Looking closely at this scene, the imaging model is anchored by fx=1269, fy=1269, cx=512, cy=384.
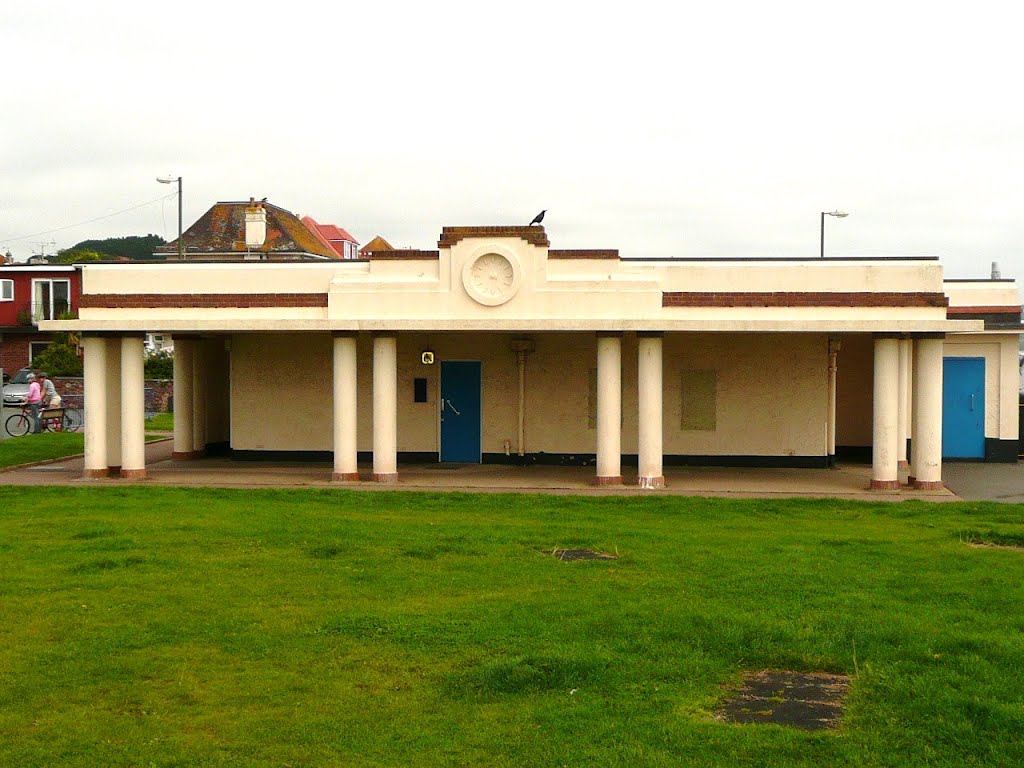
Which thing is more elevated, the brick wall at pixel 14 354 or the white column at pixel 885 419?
the brick wall at pixel 14 354

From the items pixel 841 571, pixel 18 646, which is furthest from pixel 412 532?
pixel 18 646

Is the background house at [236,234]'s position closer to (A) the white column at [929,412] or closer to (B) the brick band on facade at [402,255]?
(B) the brick band on facade at [402,255]

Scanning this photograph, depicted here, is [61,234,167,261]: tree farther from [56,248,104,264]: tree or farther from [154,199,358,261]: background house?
[154,199,358,261]: background house

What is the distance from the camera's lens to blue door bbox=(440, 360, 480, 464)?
24719mm

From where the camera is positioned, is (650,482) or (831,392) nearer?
(650,482)

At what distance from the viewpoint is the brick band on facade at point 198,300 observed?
70.4 feet

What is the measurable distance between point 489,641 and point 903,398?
58.8ft

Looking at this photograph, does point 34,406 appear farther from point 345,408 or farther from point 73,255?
point 73,255

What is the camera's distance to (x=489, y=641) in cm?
907

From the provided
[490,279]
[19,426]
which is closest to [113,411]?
[490,279]

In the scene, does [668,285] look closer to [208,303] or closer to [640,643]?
[208,303]

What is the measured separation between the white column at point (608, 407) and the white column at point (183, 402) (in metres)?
9.45

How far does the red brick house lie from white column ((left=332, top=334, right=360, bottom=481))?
130 ft

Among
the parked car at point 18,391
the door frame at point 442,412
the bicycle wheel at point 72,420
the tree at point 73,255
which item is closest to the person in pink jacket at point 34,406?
the bicycle wheel at point 72,420
